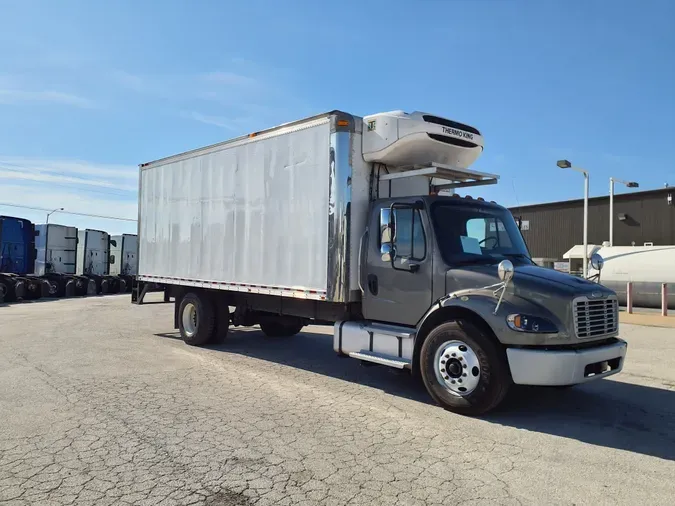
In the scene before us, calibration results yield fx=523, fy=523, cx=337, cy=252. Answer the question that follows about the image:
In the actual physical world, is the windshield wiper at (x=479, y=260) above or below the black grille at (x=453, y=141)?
below

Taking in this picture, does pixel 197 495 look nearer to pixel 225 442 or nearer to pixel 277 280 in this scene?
pixel 225 442

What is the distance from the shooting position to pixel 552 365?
205 inches

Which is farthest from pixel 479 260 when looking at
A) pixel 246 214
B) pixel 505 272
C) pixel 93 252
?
pixel 93 252

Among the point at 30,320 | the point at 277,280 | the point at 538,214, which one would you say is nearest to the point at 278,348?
the point at 277,280

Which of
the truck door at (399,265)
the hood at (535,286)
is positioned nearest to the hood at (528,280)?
the hood at (535,286)

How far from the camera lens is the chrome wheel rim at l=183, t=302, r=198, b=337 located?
10305 millimetres

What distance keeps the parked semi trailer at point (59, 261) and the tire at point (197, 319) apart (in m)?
17.4

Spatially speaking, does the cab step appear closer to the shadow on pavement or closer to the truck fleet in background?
the shadow on pavement

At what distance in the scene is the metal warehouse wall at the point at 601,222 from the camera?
3281 centimetres

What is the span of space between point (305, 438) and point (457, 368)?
189 centimetres

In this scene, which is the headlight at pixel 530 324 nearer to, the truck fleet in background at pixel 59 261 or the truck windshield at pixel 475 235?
the truck windshield at pixel 475 235

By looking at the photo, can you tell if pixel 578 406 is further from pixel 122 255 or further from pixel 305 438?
pixel 122 255

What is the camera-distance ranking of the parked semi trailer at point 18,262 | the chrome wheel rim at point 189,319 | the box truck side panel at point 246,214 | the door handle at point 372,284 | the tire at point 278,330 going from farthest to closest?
the parked semi trailer at point 18,262, the tire at point 278,330, the chrome wheel rim at point 189,319, the box truck side panel at point 246,214, the door handle at point 372,284

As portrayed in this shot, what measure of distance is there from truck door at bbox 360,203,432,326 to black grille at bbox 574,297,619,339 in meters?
1.65
